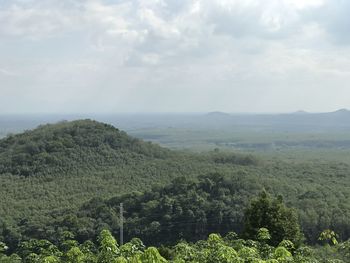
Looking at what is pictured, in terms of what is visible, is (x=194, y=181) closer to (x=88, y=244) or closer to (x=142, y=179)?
(x=142, y=179)

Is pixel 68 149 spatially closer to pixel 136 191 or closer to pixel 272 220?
pixel 136 191

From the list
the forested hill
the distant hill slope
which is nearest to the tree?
the distant hill slope

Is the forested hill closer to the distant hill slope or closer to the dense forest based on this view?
the distant hill slope

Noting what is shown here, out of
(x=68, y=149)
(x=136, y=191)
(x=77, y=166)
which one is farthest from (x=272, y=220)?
(x=68, y=149)

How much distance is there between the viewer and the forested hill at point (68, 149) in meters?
53.9

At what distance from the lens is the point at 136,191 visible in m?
43.5

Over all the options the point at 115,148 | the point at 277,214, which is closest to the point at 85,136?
the point at 115,148

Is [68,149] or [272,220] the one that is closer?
[272,220]

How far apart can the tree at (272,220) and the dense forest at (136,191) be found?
0.10 m

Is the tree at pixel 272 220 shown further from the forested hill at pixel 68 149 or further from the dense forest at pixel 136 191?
the forested hill at pixel 68 149

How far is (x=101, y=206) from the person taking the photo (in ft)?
131

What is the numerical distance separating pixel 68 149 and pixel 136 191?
1721 cm

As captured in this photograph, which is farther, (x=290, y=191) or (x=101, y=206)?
(x=290, y=191)

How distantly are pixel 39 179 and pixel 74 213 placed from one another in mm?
12955
